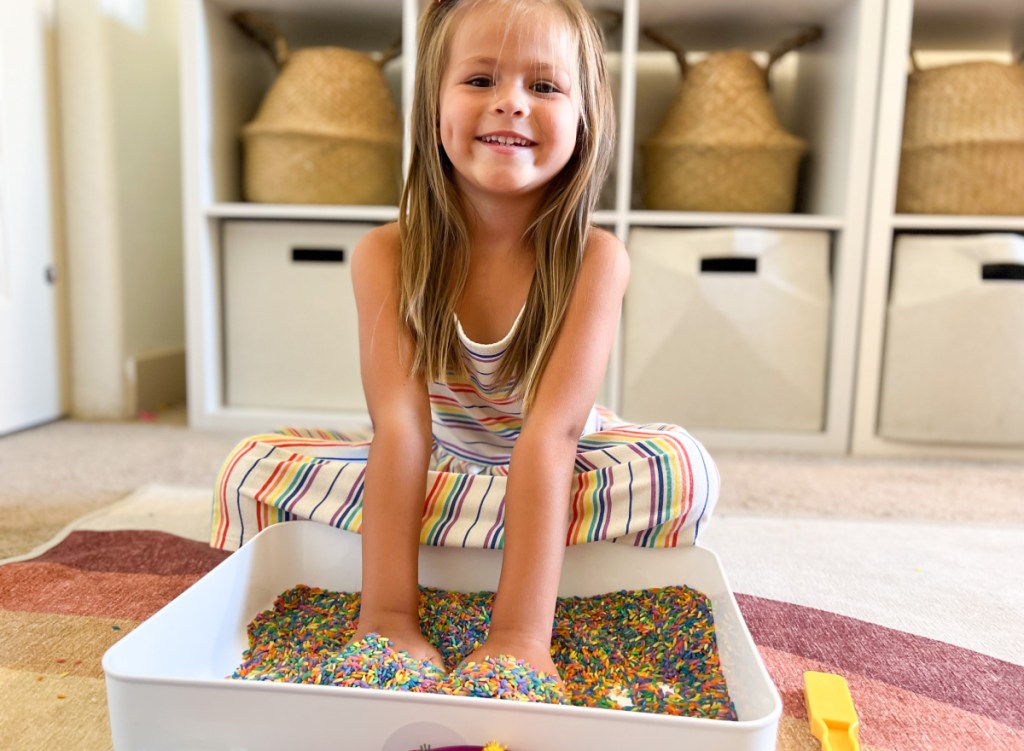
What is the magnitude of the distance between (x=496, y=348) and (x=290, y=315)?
869 mm

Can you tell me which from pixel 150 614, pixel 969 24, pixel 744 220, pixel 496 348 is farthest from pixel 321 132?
pixel 969 24

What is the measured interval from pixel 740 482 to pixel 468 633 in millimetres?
709

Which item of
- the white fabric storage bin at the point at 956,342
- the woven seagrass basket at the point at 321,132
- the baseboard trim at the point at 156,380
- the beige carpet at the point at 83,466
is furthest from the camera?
the baseboard trim at the point at 156,380

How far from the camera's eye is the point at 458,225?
2.51 ft

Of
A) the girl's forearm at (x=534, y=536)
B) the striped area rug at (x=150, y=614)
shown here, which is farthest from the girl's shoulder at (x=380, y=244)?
the striped area rug at (x=150, y=614)

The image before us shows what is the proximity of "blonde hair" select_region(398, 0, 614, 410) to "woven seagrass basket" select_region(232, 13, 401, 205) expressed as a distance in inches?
29.4

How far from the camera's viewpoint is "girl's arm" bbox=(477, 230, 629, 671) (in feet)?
1.90

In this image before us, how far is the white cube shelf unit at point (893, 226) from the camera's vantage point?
1384 millimetres

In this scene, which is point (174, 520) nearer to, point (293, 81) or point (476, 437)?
point (476, 437)

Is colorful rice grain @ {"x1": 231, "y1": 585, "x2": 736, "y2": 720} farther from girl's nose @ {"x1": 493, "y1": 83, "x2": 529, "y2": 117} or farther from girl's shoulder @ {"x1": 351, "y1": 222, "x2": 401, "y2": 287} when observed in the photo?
girl's nose @ {"x1": 493, "y1": 83, "x2": 529, "y2": 117}

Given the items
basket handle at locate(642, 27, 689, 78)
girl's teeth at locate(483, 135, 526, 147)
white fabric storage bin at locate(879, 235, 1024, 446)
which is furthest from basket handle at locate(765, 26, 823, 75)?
girl's teeth at locate(483, 135, 526, 147)

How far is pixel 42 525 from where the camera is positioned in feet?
3.06

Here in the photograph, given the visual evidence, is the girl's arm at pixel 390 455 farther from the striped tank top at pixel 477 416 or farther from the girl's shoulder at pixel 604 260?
the girl's shoulder at pixel 604 260

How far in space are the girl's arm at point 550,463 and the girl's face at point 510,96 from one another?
0.11 metres
